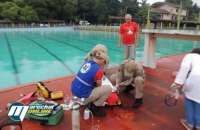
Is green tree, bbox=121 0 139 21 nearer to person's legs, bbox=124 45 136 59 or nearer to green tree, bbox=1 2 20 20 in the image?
green tree, bbox=1 2 20 20

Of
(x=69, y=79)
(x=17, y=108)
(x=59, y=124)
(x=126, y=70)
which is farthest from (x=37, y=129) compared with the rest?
(x=69, y=79)


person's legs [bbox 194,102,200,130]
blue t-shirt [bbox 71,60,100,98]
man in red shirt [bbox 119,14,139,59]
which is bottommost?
person's legs [bbox 194,102,200,130]

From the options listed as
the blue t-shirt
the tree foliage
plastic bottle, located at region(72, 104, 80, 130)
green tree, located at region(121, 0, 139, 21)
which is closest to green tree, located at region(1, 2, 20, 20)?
the tree foliage

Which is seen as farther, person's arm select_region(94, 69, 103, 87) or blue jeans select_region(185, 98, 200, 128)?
person's arm select_region(94, 69, 103, 87)

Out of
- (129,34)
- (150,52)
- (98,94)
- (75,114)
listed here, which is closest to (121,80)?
(98,94)

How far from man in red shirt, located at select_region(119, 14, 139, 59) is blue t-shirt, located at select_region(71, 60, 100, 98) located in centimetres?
314

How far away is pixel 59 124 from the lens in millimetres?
2781

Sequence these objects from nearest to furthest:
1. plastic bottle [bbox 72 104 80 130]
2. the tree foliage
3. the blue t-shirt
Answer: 1. plastic bottle [bbox 72 104 80 130]
2. the blue t-shirt
3. the tree foliage

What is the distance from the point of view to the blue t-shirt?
2604 mm

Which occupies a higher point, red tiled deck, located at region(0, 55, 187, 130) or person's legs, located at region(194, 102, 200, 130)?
person's legs, located at region(194, 102, 200, 130)

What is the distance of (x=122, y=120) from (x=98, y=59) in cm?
90

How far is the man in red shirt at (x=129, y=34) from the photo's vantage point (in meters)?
5.62

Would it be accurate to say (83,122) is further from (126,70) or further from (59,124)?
(126,70)

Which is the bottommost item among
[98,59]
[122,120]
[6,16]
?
[122,120]
